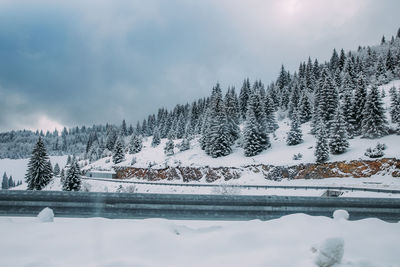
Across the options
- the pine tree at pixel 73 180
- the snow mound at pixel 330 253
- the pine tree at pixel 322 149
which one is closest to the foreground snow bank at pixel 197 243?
the snow mound at pixel 330 253

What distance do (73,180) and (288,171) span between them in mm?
28307

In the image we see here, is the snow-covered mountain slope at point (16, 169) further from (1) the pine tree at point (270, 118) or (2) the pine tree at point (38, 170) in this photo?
(1) the pine tree at point (270, 118)

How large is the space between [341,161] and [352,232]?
31.3m

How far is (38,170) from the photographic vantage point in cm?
3541

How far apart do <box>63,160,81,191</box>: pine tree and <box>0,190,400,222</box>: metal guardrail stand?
2917 centimetres

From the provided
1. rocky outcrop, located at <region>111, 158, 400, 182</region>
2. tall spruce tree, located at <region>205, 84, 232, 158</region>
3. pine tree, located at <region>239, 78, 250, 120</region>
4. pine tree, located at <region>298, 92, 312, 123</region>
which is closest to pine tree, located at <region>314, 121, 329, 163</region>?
rocky outcrop, located at <region>111, 158, 400, 182</region>

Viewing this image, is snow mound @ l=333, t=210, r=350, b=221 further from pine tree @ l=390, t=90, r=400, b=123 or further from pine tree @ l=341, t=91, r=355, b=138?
pine tree @ l=341, t=91, r=355, b=138

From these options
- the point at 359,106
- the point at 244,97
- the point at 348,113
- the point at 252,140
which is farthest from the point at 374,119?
the point at 244,97

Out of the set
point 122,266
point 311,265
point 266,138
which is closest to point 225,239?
point 311,265

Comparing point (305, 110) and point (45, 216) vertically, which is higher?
point (305, 110)

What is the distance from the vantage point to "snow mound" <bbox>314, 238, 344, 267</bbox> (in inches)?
139

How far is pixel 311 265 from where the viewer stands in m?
3.64

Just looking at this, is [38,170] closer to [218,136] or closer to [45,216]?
[218,136]

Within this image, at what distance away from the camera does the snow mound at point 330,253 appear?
353 centimetres
